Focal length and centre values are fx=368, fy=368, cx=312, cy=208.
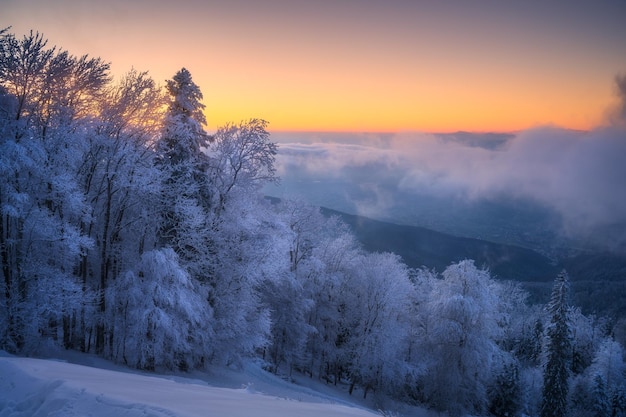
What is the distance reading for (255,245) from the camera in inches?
813

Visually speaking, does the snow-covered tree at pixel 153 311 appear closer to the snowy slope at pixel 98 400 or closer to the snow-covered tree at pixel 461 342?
the snowy slope at pixel 98 400

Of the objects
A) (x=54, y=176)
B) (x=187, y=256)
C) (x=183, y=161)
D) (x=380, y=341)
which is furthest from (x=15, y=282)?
(x=380, y=341)

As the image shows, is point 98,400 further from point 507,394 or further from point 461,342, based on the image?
point 507,394

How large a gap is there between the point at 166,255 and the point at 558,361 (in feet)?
117

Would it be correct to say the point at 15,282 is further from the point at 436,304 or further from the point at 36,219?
the point at 436,304

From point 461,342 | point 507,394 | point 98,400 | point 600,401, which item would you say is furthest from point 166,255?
point 600,401

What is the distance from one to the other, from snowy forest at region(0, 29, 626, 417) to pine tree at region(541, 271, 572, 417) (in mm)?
5615

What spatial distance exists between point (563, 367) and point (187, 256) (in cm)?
3493

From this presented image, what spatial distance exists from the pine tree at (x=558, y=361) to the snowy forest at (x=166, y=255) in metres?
5.62

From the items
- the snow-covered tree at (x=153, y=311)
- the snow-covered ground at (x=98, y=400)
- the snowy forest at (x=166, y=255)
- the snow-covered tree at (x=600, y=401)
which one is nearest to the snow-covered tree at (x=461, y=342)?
the snowy forest at (x=166, y=255)

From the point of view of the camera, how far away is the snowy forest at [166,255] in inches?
538

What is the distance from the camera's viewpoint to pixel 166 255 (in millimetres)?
16344

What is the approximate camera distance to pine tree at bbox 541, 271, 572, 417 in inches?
1312

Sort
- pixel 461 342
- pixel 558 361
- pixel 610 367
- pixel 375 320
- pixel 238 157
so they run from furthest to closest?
pixel 610 367 → pixel 558 361 → pixel 375 320 → pixel 461 342 → pixel 238 157
